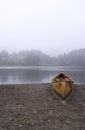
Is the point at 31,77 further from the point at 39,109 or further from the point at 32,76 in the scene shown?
the point at 39,109

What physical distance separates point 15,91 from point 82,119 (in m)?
4.28

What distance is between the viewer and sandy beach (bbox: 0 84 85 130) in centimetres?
788

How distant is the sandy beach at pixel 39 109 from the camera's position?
788cm

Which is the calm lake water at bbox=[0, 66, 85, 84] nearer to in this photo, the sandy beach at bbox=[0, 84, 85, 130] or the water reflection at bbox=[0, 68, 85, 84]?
the water reflection at bbox=[0, 68, 85, 84]

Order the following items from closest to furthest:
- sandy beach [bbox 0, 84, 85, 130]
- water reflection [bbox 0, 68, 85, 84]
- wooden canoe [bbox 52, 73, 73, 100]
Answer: sandy beach [bbox 0, 84, 85, 130] → wooden canoe [bbox 52, 73, 73, 100] → water reflection [bbox 0, 68, 85, 84]

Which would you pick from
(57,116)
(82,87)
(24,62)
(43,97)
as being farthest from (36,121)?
(24,62)

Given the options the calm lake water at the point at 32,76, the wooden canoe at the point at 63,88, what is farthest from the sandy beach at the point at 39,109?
the calm lake water at the point at 32,76

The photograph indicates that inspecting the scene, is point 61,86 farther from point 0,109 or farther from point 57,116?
point 0,109

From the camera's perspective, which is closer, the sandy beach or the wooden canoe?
the sandy beach

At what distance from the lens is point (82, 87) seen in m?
13.1

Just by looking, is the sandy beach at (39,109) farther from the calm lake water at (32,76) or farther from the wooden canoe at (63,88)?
the calm lake water at (32,76)

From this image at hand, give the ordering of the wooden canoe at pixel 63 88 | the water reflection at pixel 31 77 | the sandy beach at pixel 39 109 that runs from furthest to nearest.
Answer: the water reflection at pixel 31 77 < the wooden canoe at pixel 63 88 < the sandy beach at pixel 39 109

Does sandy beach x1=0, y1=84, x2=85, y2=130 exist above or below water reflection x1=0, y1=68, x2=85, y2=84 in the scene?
above

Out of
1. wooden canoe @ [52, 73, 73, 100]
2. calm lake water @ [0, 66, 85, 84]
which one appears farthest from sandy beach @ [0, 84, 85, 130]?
calm lake water @ [0, 66, 85, 84]
